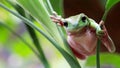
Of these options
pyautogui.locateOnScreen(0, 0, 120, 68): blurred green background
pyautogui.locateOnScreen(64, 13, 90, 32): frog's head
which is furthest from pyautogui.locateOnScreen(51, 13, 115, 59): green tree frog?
pyautogui.locateOnScreen(0, 0, 120, 68): blurred green background

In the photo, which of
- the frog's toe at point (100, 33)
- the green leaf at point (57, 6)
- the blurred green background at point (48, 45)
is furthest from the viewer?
the blurred green background at point (48, 45)

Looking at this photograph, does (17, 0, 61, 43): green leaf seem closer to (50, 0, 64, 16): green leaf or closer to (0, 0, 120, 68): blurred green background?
(50, 0, 64, 16): green leaf

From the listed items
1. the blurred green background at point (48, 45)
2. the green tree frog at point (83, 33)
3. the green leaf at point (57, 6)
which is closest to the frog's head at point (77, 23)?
the green tree frog at point (83, 33)

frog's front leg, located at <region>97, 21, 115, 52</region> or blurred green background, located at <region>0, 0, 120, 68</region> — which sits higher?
blurred green background, located at <region>0, 0, 120, 68</region>

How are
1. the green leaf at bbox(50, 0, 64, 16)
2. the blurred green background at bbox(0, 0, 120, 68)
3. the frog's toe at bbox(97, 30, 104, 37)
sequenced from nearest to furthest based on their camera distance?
the frog's toe at bbox(97, 30, 104, 37) < the green leaf at bbox(50, 0, 64, 16) < the blurred green background at bbox(0, 0, 120, 68)

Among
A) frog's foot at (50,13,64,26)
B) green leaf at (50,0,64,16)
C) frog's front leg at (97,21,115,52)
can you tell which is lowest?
frog's front leg at (97,21,115,52)

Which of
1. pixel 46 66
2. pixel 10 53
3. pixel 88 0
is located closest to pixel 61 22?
pixel 46 66

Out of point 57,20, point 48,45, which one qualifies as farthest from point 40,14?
point 48,45

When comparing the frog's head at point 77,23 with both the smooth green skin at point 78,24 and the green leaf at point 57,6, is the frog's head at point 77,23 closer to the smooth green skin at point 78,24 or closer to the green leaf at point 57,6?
the smooth green skin at point 78,24
